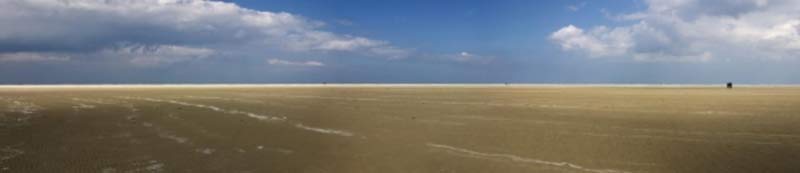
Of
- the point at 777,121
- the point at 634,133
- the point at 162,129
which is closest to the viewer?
the point at 634,133

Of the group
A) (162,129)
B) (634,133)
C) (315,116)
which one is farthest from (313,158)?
(315,116)

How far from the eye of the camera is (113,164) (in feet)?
24.9

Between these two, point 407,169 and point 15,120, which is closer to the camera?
point 407,169

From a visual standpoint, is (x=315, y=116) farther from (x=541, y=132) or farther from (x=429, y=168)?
(x=429, y=168)

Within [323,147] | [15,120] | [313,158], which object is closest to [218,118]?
[15,120]

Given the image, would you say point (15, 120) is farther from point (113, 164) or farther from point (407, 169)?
point (407, 169)

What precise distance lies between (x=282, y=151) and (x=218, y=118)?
7551mm

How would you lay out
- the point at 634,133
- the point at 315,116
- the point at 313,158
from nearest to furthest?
1. the point at 313,158
2. the point at 634,133
3. the point at 315,116

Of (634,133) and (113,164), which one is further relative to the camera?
(634,133)

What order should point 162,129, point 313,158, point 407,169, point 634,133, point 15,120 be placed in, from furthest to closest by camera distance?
1. point 15,120
2. point 162,129
3. point 634,133
4. point 313,158
5. point 407,169

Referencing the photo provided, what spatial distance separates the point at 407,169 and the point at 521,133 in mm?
4811

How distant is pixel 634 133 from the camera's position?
11375mm

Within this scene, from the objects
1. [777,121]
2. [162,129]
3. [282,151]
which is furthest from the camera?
[777,121]

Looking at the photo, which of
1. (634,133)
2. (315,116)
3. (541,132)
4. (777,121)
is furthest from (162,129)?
(777,121)
